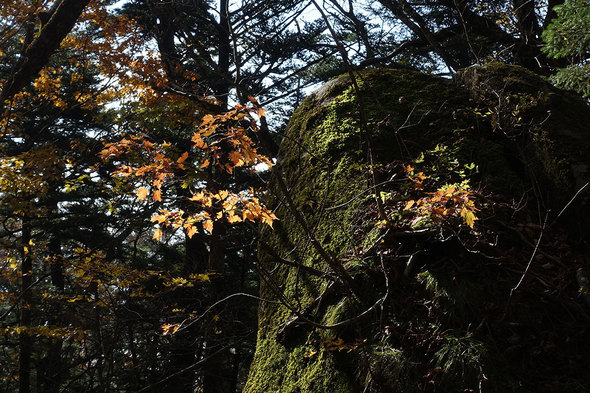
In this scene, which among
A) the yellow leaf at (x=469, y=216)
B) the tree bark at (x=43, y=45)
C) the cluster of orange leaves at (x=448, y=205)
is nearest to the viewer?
the yellow leaf at (x=469, y=216)

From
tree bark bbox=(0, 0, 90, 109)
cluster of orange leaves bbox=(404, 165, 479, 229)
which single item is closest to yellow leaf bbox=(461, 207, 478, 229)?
cluster of orange leaves bbox=(404, 165, 479, 229)

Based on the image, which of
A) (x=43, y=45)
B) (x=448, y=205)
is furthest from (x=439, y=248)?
(x=43, y=45)

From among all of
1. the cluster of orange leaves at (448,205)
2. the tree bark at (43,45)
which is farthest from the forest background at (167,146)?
the cluster of orange leaves at (448,205)

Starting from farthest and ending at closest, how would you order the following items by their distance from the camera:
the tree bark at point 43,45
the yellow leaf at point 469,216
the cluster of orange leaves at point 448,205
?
1. the tree bark at point 43,45
2. the cluster of orange leaves at point 448,205
3. the yellow leaf at point 469,216

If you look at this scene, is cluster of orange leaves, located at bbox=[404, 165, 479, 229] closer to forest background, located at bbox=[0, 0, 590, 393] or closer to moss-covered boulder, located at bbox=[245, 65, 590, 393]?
moss-covered boulder, located at bbox=[245, 65, 590, 393]

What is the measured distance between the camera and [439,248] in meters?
2.44

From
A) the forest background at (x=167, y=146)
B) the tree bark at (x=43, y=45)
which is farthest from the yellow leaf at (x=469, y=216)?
the tree bark at (x=43, y=45)

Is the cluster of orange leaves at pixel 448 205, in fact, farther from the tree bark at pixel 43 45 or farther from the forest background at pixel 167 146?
the tree bark at pixel 43 45

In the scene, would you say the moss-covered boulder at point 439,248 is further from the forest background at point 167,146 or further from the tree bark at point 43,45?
the tree bark at point 43,45

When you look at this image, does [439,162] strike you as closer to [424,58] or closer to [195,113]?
[424,58]

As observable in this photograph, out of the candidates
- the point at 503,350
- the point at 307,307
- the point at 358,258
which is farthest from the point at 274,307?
the point at 503,350

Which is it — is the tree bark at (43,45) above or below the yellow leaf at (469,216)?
above

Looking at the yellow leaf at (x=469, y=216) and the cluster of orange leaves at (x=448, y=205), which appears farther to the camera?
the cluster of orange leaves at (x=448, y=205)

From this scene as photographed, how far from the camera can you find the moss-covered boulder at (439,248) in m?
2.01
